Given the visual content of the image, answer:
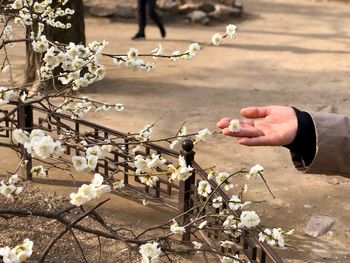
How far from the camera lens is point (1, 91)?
7.60 feet

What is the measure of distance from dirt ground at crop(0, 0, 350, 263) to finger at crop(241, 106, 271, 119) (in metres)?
1.52

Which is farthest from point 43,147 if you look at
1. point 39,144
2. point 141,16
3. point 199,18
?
point 199,18

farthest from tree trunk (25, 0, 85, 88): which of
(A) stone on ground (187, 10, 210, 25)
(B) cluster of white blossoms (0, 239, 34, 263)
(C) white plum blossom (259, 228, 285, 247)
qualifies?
(A) stone on ground (187, 10, 210, 25)

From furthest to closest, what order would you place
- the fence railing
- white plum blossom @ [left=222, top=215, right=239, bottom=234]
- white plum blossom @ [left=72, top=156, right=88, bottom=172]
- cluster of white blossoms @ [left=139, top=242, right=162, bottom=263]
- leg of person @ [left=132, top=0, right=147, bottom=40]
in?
leg of person @ [left=132, top=0, right=147, bottom=40] → the fence railing → white plum blossom @ [left=222, top=215, right=239, bottom=234] → white plum blossom @ [left=72, top=156, right=88, bottom=172] → cluster of white blossoms @ [left=139, top=242, right=162, bottom=263]

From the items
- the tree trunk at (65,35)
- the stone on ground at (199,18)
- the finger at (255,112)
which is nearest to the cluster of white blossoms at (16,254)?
the finger at (255,112)

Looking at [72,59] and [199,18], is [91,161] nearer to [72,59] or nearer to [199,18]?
[72,59]

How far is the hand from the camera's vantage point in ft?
6.75

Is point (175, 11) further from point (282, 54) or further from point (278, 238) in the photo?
point (278, 238)

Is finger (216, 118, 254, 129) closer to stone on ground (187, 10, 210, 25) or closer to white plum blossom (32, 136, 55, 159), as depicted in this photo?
white plum blossom (32, 136, 55, 159)

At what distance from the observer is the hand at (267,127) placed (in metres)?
2.06

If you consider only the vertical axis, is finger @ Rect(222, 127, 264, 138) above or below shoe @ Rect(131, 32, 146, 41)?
above

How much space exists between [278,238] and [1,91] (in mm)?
1246

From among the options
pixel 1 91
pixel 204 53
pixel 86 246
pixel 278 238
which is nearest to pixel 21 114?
pixel 86 246

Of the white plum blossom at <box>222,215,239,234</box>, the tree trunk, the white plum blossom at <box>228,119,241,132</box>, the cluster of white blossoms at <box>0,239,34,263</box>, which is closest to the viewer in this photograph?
the cluster of white blossoms at <box>0,239,34,263</box>
